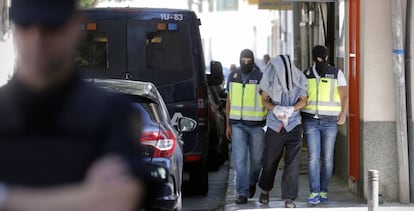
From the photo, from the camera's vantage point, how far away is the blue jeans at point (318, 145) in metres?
10.5

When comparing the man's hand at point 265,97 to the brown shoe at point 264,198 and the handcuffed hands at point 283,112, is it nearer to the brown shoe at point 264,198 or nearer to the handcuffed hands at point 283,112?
the handcuffed hands at point 283,112

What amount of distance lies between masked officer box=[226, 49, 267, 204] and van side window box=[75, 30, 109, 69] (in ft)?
6.29

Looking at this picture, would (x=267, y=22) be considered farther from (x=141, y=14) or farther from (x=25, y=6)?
(x=25, y=6)

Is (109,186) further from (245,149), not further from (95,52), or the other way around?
(95,52)

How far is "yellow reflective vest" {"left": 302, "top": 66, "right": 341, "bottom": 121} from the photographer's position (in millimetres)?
10438

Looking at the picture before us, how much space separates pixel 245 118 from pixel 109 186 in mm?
8363

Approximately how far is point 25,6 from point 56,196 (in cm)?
53

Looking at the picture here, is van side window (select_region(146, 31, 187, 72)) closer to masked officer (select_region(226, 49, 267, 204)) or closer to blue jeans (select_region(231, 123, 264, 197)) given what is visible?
Result: masked officer (select_region(226, 49, 267, 204))

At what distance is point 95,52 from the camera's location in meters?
12.1

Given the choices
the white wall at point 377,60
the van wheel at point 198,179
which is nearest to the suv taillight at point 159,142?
the white wall at point 377,60

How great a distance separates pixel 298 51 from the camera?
66.4ft

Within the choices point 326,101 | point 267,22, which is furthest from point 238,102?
point 267,22

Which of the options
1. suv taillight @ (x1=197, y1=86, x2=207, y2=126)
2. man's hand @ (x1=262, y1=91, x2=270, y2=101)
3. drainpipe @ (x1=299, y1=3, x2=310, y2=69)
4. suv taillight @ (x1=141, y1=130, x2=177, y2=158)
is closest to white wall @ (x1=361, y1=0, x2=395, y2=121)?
man's hand @ (x1=262, y1=91, x2=270, y2=101)

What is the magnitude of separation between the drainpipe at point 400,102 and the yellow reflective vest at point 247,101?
1550mm
